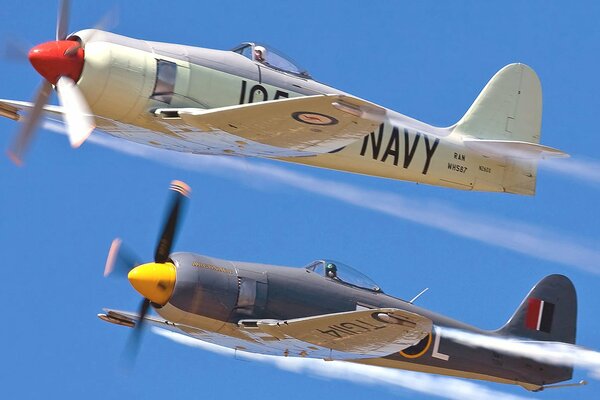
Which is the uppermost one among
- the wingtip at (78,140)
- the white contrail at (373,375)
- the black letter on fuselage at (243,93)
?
the black letter on fuselage at (243,93)

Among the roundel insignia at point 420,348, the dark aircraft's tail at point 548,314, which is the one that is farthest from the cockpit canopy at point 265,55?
the dark aircraft's tail at point 548,314

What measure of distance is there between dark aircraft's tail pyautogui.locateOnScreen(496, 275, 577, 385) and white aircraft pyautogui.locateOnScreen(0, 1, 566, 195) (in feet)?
13.1

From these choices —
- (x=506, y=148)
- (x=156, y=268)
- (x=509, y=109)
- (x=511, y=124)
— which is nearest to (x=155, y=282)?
(x=156, y=268)

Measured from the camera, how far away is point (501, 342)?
28141mm

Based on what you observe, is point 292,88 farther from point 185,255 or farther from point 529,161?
point 529,161

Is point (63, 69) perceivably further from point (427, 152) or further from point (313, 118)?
point (427, 152)

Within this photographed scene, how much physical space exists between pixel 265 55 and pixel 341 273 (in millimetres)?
3793

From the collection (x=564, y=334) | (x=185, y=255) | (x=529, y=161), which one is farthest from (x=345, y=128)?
(x=564, y=334)

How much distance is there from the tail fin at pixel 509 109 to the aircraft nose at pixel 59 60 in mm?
7791

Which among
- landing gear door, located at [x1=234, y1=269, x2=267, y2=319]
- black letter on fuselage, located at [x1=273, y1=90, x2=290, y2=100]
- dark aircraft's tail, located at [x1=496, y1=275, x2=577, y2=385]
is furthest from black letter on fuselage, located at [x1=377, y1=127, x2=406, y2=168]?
→ dark aircraft's tail, located at [x1=496, y1=275, x2=577, y2=385]

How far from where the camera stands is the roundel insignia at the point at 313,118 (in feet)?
74.8

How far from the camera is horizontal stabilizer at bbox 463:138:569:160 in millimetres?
27297

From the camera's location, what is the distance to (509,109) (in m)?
29.6

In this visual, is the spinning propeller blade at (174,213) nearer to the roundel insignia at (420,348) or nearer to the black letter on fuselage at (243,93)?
the black letter on fuselage at (243,93)
